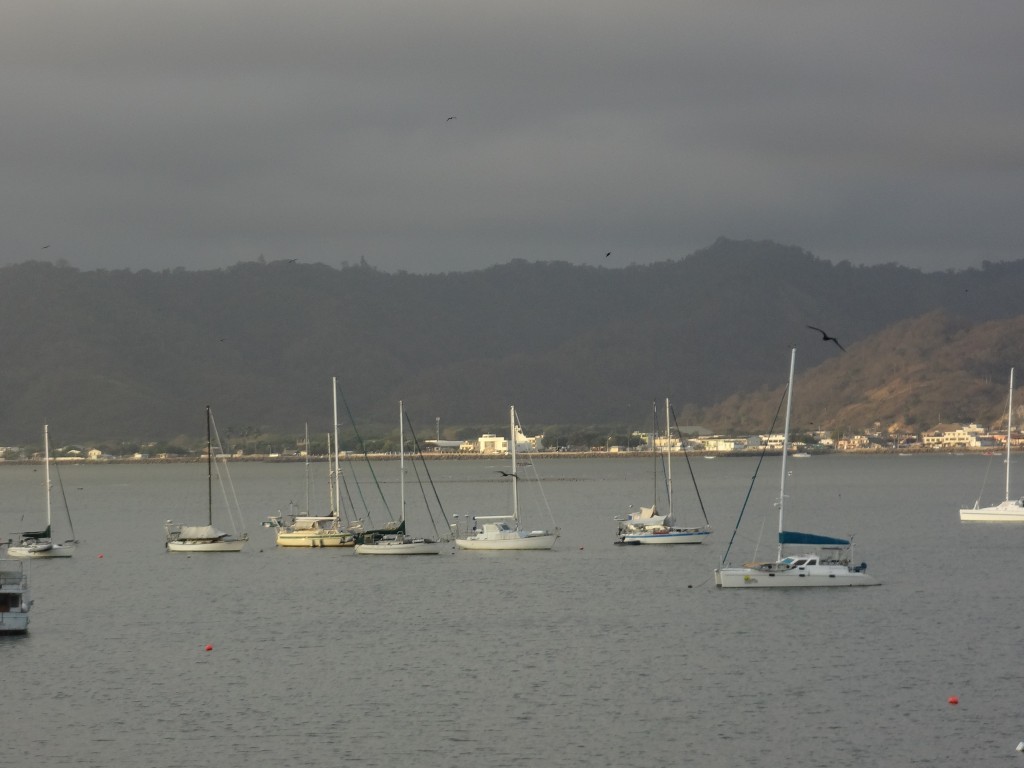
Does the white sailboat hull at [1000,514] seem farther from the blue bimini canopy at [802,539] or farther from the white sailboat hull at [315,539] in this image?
the white sailboat hull at [315,539]

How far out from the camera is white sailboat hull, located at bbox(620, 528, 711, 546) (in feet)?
309

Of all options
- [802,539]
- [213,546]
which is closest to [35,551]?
[213,546]

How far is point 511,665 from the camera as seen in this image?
50000 millimetres

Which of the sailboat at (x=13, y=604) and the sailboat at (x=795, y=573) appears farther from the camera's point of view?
the sailboat at (x=795, y=573)

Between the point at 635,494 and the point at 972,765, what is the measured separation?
458 feet

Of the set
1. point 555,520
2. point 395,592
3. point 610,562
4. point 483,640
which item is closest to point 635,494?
point 555,520

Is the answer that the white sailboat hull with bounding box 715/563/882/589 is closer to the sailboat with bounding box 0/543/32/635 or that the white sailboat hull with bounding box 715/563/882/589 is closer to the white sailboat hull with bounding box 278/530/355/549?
the sailboat with bounding box 0/543/32/635

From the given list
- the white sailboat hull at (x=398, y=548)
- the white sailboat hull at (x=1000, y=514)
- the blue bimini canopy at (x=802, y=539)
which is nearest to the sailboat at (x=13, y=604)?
the blue bimini canopy at (x=802, y=539)

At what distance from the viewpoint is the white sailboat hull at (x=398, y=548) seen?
8750 cm

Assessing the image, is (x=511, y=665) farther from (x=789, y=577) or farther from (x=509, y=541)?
(x=509, y=541)

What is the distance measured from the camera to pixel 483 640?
182 ft

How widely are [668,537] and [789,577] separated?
28.2 metres

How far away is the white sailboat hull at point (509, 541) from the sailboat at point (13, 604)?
36648 millimetres

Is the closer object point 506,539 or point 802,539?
point 802,539
